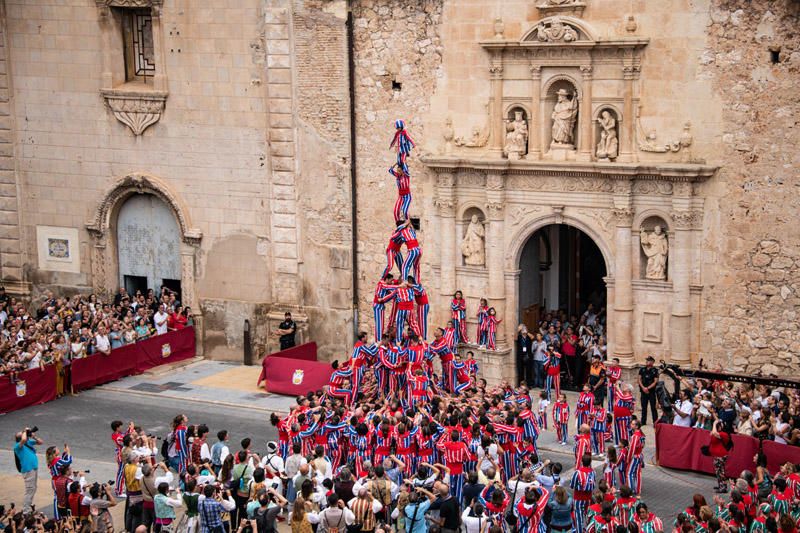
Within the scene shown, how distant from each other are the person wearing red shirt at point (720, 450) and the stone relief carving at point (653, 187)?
18.6ft

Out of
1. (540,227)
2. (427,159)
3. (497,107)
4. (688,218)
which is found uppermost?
(497,107)

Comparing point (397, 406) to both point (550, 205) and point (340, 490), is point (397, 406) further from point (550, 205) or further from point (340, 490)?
point (550, 205)

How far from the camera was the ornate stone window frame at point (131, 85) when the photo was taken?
34531 millimetres

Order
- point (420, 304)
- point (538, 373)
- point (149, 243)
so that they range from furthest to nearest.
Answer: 1. point (149, 243)
2. point (538, 373)
3. point (420, 304)

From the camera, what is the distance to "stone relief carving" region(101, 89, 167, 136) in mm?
34656

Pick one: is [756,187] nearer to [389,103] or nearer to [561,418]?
[561,418]

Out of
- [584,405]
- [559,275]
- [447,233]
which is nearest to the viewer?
[584,405]

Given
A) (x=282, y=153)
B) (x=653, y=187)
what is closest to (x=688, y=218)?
(x=653, y=187)

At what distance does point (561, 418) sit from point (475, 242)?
5018 millimetres

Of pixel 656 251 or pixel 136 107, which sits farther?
pixel 136 107

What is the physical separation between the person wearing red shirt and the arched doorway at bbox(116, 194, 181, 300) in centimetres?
1524

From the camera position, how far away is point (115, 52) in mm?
35188

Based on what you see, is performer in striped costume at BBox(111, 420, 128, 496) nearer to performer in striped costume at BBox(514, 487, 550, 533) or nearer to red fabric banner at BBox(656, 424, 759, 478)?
performer in striped costume at BBox(514, 487, 550, 533)

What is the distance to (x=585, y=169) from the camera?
A: 29.8 m
